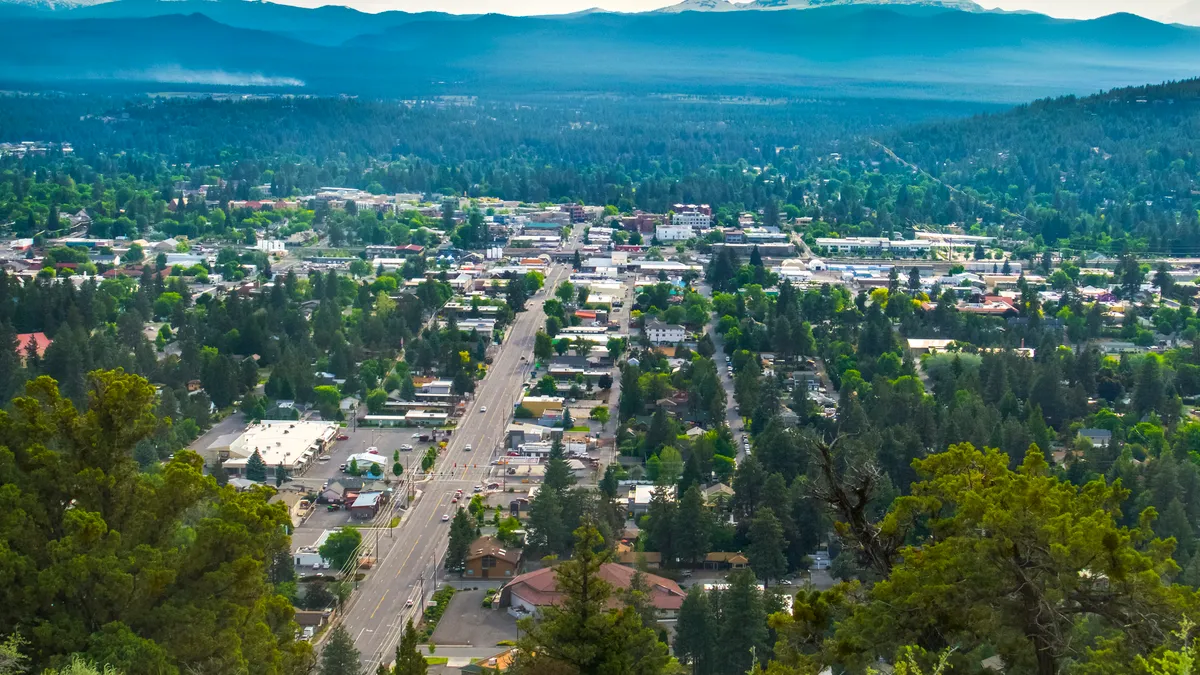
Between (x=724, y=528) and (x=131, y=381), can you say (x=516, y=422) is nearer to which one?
(x=724, y=528)

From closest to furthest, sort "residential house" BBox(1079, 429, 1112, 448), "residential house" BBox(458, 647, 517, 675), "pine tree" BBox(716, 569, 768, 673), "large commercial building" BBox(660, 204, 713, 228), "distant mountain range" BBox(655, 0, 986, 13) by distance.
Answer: "pine tree" BBox(716, 569, 768, 673), "residential house" BBox(458, 647, 517, 675), "residential house" BBox(1079, 429, 1112, 448), "large commercial building" BBox(660, 204, 713, 228), "distant mountain range" BBox(655, 0, 986, 13)

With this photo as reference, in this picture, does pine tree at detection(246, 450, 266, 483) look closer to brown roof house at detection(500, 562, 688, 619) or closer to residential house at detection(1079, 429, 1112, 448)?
brown roof house at detection(500, 562, 688, 619)

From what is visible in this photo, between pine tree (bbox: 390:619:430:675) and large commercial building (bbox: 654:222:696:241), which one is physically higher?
pine tree (bbox: 390:619:430:675)

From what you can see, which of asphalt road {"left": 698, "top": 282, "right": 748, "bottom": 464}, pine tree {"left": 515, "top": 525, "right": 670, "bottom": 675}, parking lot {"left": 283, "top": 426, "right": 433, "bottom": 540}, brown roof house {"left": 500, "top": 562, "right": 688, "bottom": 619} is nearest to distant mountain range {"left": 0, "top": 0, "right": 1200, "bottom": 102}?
asphalt road {"left": 698, "top": 282, "right": 748, "bottom": 464}

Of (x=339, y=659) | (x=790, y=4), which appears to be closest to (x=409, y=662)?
(x=339, y=659)

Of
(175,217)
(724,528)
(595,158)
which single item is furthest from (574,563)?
(595,158)

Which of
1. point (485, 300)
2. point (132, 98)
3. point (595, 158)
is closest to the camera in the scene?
point (485, 300)
